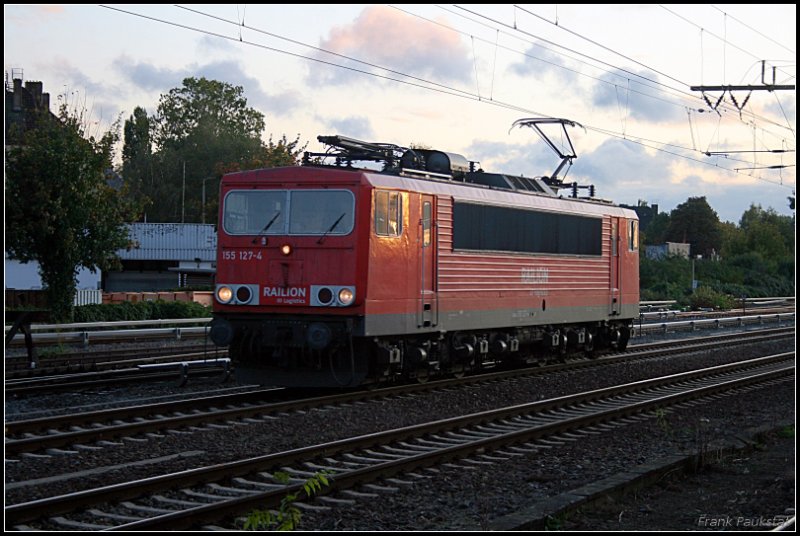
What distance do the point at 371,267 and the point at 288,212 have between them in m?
1.59

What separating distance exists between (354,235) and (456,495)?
252 inches

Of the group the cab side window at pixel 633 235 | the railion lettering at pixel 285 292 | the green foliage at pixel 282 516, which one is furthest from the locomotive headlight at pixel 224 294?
the cab side window at pixel 633 235

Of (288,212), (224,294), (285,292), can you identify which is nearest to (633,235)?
(288,212)

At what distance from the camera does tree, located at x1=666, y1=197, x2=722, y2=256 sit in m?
102

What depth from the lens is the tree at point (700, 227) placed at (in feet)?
335

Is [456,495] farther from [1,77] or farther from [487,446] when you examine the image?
[1,77]

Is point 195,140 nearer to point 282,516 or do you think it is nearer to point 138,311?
point 138,311

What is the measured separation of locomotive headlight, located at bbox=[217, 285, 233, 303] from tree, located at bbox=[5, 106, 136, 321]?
49.0 feet

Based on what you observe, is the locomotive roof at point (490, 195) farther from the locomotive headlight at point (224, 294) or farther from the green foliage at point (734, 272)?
the green foliage at point (734, 272)

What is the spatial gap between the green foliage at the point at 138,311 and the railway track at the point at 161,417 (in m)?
15.5

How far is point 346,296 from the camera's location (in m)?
15.1

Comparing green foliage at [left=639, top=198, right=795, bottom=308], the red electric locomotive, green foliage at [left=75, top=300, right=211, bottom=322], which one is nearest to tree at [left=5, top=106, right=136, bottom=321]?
green foliage at [left=75, top=300, right=211, bottom=322]

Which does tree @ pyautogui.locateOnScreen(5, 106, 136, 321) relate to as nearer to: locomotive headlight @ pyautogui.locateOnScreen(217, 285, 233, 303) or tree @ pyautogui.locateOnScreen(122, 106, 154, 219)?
locomotive headlight @ pyautogui.locateOnScreen(217, 285, 233, 303)

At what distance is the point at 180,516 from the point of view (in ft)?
25.8
